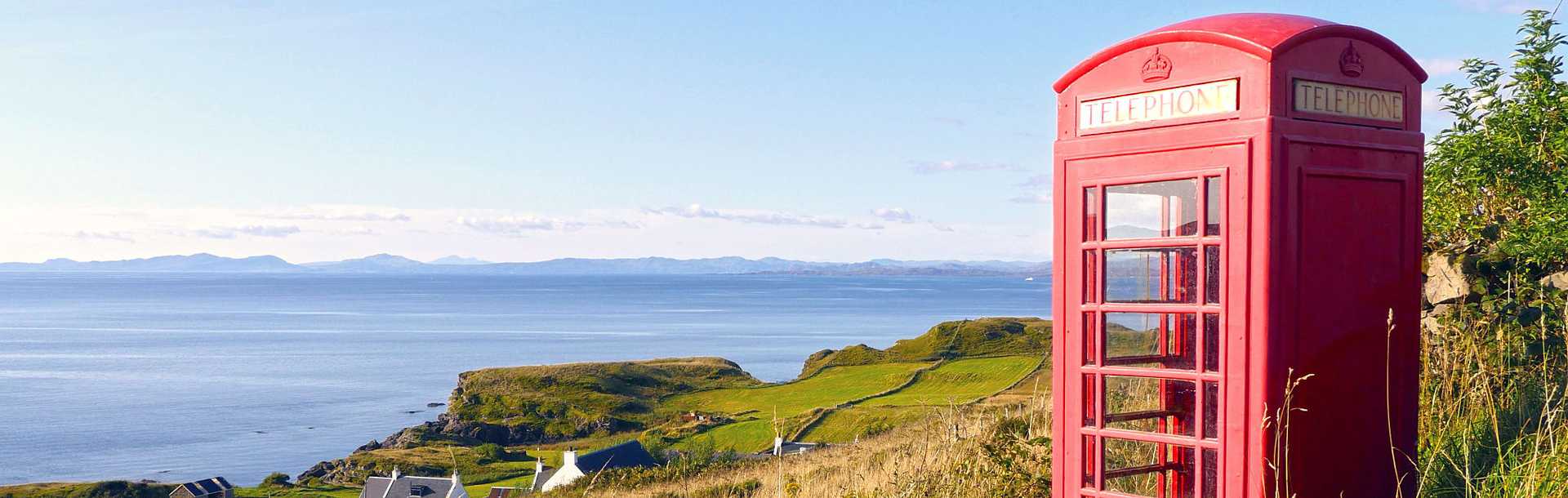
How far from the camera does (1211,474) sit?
3.83 m

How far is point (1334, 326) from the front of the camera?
147 inches

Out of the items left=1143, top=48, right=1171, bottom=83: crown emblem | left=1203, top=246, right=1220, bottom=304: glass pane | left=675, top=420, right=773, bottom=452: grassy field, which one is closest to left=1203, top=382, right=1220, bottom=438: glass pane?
left=1203, top=246, right=1220, bottom=304: glass pane

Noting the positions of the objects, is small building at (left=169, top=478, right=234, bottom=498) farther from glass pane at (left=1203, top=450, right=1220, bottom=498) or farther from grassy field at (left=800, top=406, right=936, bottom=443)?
glass pane at (left=1203, top=450, right=1220, bottom=498)

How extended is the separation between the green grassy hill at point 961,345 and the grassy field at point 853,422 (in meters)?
16.2

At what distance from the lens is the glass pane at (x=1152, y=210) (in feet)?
12.2

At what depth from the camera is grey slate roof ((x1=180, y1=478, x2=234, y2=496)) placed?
35.8 meters

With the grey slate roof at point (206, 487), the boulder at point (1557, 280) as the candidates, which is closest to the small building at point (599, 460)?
the grey slate roof at point (206, 487)

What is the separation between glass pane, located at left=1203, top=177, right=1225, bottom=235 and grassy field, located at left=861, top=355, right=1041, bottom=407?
3134 cm

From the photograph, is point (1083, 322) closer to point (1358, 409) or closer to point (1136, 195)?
point (1136, 195)

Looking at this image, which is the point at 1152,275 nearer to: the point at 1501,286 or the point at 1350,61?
the point at 1350,61

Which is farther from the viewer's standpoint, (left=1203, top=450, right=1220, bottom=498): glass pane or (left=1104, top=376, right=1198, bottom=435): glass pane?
(left=1104, top=376, right=1198, bottom=435): glass pane

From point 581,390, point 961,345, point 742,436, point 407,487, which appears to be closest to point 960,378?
point 742,436

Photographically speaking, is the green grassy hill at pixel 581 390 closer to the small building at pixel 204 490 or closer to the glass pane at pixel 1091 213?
Result: the small building at pixel 204 490


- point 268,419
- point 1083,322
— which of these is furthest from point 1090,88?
point 268,419
